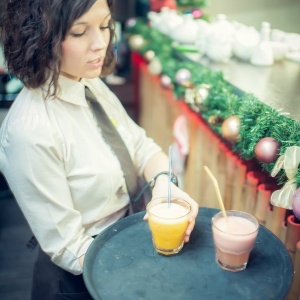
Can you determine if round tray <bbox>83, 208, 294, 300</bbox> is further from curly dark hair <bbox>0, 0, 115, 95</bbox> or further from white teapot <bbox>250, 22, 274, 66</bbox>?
white teapot <bbox>250, 22, 274, 66</bbox>

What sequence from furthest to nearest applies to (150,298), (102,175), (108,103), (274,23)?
(274,23) < (108,103) < (102,175) < (150,298)

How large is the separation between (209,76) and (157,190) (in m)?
0.75

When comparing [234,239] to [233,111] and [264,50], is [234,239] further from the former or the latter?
[264,50]

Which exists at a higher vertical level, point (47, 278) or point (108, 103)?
point (108, 103)

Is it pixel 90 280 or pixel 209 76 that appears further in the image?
pixel 209 76

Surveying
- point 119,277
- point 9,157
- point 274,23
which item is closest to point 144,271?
point 119,277

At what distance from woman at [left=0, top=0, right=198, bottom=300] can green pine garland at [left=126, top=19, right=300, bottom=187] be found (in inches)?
12.9

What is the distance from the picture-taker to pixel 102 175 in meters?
1.46

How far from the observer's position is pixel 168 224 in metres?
1.14

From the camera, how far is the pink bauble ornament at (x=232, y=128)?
160 centimetres

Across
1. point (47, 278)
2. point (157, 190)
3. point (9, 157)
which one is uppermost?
point (9, 157)

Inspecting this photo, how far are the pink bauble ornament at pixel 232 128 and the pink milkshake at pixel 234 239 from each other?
1.66 ft

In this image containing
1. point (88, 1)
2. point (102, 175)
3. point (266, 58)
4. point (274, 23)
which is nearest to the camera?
point (88, 1)

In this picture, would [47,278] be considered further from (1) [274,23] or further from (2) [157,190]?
(1) [274,23]
